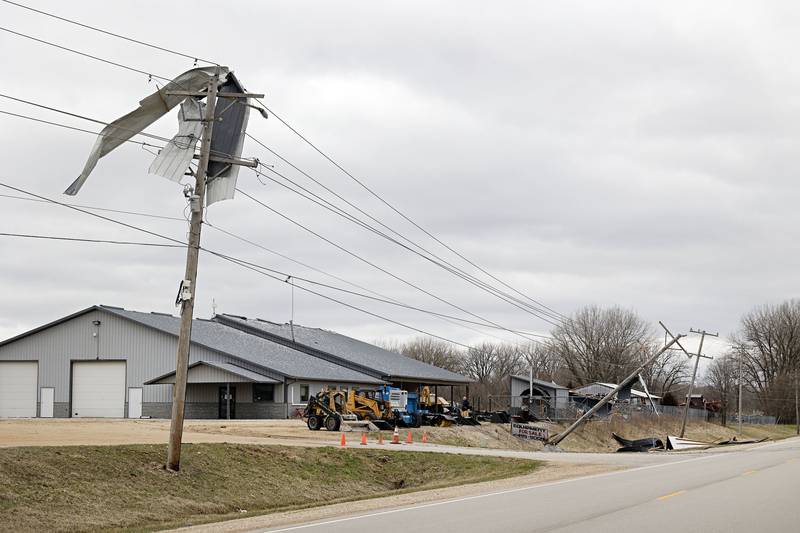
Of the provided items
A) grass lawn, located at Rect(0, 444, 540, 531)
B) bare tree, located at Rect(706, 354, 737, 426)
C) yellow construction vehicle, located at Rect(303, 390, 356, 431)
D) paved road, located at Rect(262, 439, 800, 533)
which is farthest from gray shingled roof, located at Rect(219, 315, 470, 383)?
bare tree, located at Rect(706, 354, 737, 426)

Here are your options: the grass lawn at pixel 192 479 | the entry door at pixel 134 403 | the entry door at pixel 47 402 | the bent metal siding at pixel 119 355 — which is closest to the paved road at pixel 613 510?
the grass lawn at pixel 192 479

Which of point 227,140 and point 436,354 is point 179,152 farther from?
point 436,354

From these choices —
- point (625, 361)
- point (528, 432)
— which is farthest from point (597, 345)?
point (528, 432)

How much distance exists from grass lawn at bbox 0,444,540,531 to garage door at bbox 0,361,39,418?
37853mm

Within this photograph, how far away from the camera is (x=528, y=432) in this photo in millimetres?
54812

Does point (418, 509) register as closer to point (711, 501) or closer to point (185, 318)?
point (711, 501)

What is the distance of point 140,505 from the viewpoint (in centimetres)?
1869

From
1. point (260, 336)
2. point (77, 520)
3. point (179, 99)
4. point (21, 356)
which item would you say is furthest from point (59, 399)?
point (77, 520)

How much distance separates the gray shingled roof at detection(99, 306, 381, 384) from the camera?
5853cm

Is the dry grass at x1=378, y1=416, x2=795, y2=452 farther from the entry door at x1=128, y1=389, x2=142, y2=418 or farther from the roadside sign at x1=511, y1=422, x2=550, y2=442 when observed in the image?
the entry door at x1=128, y1=389, x2=142, y2=418

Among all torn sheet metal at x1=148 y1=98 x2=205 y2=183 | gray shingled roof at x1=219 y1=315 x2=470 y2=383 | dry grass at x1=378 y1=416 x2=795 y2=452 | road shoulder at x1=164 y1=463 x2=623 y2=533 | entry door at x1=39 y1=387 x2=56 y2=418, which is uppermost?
torn sheet metal at x1=148 y1=98 x2=205 y2=183

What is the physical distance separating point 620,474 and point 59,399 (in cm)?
4513

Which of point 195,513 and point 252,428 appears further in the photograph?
point 252,428

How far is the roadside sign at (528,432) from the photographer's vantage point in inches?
2135
